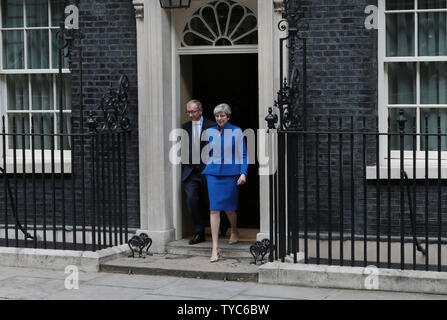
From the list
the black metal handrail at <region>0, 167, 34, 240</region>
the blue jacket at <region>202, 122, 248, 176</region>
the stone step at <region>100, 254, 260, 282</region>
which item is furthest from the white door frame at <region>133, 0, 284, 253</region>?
the black metal handrail at <region>0, 167, 34, 240</region>

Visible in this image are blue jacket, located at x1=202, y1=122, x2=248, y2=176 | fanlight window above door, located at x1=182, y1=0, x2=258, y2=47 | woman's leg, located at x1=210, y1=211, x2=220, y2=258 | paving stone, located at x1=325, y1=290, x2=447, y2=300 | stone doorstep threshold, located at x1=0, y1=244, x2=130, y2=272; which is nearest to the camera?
paving stone, located at x1=325, y1=290, x2=447, y2=300

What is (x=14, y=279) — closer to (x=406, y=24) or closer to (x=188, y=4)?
(x=188, y=4)

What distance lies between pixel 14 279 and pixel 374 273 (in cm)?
373

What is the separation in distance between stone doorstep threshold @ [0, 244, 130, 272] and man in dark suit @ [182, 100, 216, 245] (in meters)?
Answer: 0.97

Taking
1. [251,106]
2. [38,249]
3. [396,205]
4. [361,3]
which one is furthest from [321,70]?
[38,249]

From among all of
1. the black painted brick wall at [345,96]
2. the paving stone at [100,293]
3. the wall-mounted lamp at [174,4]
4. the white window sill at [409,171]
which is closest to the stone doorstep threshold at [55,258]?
the paving stone at [100,293]

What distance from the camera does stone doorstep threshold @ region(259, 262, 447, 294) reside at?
8.95 metres

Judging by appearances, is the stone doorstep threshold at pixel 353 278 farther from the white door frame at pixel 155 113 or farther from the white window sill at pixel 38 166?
the white window sill at pixel 38 166

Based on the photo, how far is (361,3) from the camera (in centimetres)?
1047

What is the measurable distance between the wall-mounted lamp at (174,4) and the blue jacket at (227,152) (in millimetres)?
1518

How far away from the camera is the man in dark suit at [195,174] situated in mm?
11203

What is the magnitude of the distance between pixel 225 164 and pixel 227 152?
0.45 ft

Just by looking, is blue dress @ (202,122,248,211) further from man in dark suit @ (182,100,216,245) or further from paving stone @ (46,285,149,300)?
paving stone @ (46,285,149,300)

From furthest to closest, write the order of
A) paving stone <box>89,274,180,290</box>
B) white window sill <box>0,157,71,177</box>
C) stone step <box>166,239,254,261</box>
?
1. white window sill <box>0,157,71,177</box>
2. stone step <box>166,239,254,261</box>
3. paving stone <box>89,274,180,290</box>
